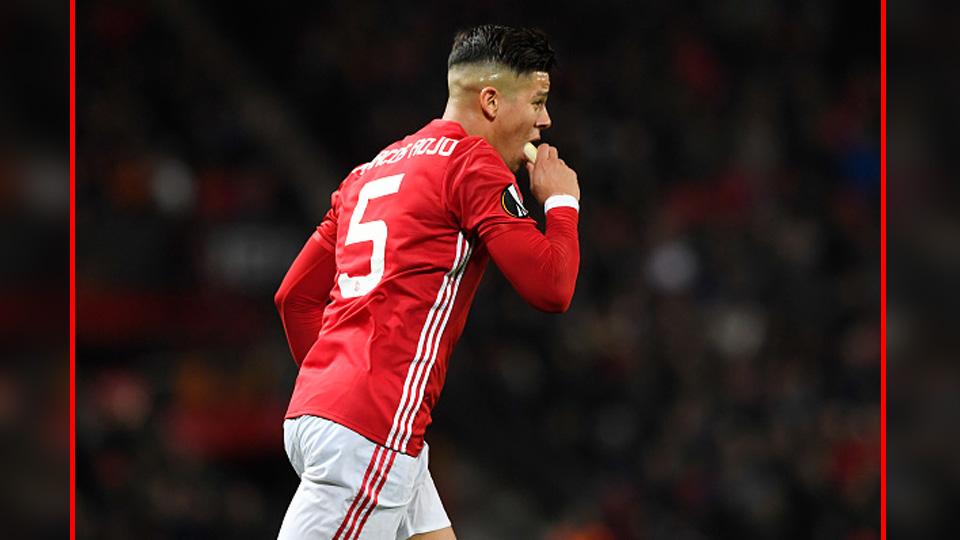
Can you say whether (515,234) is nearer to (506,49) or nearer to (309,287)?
(506,49)

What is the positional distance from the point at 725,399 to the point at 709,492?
2.59 feet

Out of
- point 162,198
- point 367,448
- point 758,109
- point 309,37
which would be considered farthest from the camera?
point 309,37

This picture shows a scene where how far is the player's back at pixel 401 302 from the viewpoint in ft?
8.70

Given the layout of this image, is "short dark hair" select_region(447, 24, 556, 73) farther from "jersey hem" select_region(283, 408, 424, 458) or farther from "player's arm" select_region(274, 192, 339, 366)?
"jersey hem" select_region(283, 408, 424, 458)

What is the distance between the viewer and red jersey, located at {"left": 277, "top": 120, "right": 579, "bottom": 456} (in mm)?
2625

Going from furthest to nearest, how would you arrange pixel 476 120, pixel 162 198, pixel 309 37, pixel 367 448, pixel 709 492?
pixel 309 37 < pixel 162 198 < pixel 709 492 < pixel 476 120 < pixel 367 448

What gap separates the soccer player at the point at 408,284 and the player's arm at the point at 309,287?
181 millimetres

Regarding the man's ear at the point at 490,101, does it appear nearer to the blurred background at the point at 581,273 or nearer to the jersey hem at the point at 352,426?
the jersey hem at the point at 352,426

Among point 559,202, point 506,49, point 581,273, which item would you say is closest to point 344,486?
point 559,202
